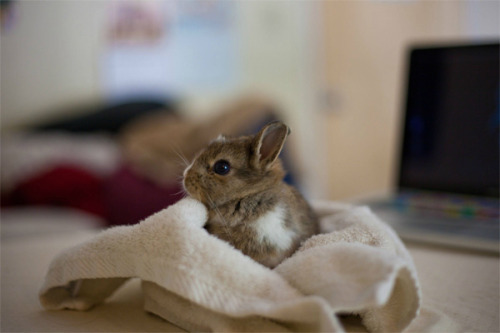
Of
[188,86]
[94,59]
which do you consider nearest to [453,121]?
[188,86]

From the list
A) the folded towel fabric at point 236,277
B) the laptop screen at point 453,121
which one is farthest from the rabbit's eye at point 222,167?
the laptop screen at point 453,121

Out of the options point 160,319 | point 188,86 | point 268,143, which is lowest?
point 160,319

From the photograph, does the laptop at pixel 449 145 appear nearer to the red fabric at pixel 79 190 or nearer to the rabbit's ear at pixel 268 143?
the rabbit's ear at pixel 268 143

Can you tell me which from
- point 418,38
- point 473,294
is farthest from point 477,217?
point 418,38

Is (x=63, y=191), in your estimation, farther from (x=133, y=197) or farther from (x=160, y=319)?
(x=160, y=319)

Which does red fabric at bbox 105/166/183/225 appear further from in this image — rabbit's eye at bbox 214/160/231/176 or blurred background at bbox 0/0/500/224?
rabbit's eye at bbox 214/160/231/176

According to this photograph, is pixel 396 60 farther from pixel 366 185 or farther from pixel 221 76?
pixel 221 76
